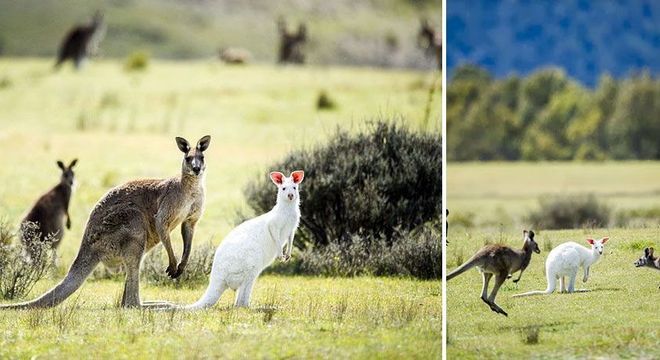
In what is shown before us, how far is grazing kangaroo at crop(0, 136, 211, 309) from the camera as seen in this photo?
9.45 meters

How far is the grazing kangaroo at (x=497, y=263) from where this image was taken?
32.1ft

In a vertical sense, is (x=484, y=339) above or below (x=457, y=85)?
below

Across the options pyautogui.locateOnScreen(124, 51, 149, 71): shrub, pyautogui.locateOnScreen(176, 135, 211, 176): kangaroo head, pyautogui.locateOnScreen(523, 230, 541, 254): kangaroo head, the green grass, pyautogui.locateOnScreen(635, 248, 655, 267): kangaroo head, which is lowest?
the green grass

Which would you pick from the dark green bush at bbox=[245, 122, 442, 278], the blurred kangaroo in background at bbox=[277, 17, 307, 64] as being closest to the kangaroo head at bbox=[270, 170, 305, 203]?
the dark green bush at bbox=[245, 122, 442, 278]

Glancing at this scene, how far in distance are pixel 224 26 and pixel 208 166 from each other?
3489cm

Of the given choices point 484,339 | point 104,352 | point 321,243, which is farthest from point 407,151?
point 104,352

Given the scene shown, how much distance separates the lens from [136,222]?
9461 mm

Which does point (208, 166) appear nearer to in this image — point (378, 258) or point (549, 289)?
point (378, 258)

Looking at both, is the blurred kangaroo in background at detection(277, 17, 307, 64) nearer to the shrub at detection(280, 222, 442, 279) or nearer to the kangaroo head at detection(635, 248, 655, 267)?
the shrub at detection(280, 222, 442, 279)

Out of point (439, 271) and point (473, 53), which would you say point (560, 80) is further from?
point (439, 271)

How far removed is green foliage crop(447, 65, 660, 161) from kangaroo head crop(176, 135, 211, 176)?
28.8 meters

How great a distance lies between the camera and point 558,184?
3272 cm

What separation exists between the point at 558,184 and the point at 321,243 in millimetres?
21562

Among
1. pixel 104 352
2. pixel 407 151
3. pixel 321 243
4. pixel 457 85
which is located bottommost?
pixel 104 352
